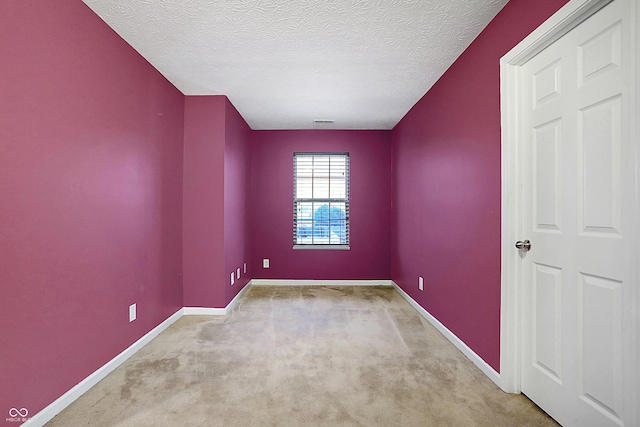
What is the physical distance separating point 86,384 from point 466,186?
3.02 m

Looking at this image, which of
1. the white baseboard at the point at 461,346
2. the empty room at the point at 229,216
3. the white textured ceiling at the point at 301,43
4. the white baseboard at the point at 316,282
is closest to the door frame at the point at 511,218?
the empty room at the point at 229,216

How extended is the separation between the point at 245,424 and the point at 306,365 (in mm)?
736

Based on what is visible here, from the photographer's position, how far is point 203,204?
11.8 feet

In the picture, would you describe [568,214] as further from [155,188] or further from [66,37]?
[155,188]

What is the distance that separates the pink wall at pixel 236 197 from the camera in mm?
3750

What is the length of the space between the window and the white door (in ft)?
11.2

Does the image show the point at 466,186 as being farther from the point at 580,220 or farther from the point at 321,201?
the point at 321,201

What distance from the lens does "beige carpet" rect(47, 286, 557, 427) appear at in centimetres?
174

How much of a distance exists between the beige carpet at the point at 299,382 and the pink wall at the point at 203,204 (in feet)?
1.32

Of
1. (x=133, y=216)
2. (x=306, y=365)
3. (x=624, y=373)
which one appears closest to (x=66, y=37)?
(x=133, y=216)

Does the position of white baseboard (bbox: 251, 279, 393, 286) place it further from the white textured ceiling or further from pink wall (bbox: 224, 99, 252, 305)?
the white textured ceiling

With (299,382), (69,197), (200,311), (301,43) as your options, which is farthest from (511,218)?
(200,311)

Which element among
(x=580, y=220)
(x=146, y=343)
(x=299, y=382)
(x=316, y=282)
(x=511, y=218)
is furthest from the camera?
(x=316, y=282)

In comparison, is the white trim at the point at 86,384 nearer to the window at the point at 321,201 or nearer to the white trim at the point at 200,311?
the white trim at the point at 200,311
